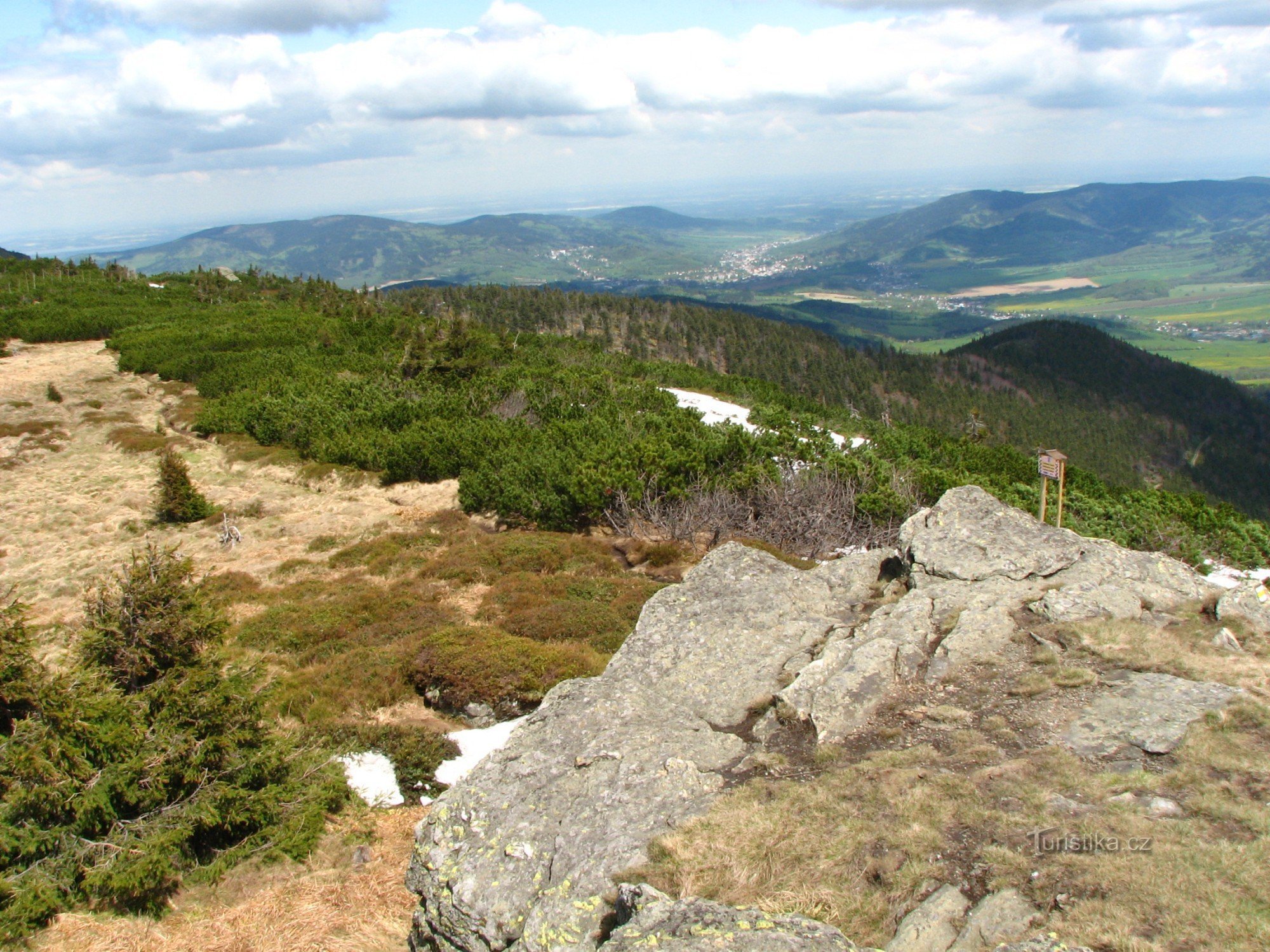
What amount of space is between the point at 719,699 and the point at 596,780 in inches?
81.3

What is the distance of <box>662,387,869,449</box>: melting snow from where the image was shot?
32.2 m

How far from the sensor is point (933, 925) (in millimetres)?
4551

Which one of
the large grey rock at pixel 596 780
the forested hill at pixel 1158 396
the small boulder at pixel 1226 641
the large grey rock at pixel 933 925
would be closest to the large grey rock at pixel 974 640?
the large grey rock at pixel 596 780

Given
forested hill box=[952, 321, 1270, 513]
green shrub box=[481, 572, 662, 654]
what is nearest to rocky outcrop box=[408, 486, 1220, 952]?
green shrub box=[481, 572, 662, 654]

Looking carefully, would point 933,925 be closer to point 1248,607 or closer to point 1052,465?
point 1248,607

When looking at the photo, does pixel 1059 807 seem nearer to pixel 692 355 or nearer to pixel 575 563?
pixel 575 563

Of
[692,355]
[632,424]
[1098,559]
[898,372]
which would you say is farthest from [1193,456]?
[1098,559]

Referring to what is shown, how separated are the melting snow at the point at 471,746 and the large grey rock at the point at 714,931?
5203mm

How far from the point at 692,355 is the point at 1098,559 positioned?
101074 mm

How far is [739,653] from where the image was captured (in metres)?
8.86

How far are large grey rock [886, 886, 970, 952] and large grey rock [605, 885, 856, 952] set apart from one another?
0.43 m

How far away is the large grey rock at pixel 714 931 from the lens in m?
4.27

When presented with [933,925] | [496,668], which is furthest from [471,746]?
[933,925]

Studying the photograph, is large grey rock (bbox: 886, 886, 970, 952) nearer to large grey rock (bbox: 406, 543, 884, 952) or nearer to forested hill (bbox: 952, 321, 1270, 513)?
large grey rock (bbox: 406, 543, 884, 952)
